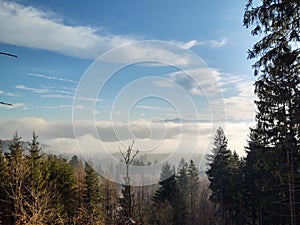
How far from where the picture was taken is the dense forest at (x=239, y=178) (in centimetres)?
536

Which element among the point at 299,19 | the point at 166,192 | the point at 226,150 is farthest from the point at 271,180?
the point at 299,19

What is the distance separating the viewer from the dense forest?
17.6 ft

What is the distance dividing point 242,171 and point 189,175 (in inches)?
856

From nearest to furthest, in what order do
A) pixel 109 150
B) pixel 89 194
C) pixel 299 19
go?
1. pixel 299 19
2. pixel 109 150
3. pixel 89 194

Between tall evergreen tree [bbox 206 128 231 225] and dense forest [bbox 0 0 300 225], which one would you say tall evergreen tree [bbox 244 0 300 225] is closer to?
dense forest [bbox 0 0 300 225]

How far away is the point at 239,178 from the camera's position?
27219 millimetres

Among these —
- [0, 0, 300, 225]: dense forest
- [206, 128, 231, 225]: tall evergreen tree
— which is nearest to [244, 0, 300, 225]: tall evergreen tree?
[0, 0, 300, 225]: dense forest

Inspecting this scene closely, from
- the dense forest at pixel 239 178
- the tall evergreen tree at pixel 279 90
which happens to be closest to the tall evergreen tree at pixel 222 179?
the dense forest at pixel 239 178

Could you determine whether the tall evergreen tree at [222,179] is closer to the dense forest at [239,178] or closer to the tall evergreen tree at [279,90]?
the dense forest at [239,178]

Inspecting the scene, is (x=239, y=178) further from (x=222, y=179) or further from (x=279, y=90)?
(x=279, y=90)

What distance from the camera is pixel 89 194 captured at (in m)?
25.9

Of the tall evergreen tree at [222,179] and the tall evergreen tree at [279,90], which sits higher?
the tall evergreen tree at [279,90]

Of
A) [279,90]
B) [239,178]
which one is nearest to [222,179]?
[239,178]

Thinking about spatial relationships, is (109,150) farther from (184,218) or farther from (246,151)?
(184,218)
